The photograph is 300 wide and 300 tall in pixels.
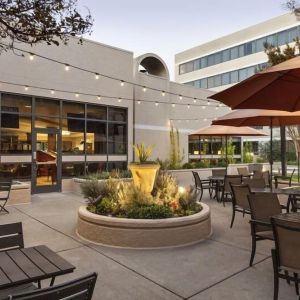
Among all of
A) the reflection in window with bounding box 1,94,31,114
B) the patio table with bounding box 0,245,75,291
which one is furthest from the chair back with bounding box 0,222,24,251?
the reflection in window with bounding box 1,94,31,114

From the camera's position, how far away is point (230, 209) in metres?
9.23

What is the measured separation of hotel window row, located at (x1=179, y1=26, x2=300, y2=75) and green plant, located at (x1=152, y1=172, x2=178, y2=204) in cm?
2850

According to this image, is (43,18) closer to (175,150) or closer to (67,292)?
(67,292)

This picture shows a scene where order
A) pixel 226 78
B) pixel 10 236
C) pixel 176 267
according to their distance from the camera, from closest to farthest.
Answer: pixel 10 236 → pixel 176 267 → pixel 226 78

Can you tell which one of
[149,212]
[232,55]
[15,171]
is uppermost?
[232,55]

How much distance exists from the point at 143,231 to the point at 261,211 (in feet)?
6.34

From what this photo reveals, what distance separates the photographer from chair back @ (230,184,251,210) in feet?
22.6

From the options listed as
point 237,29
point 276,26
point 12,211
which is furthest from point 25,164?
point 237,29

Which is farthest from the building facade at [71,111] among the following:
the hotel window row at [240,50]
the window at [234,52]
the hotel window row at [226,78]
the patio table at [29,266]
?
the window at [234,52]

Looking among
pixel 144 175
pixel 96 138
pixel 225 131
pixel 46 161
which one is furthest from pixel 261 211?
pixel 96 138

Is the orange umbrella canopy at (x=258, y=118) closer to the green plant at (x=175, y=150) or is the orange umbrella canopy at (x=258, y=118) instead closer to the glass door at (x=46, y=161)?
the glass door at (x=46, y=161)

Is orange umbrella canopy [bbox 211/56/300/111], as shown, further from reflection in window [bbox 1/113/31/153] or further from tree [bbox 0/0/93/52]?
reflection in window [bbox 1/113/31/153]

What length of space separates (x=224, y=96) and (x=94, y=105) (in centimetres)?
1002

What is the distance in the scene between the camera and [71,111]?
1348 cm
